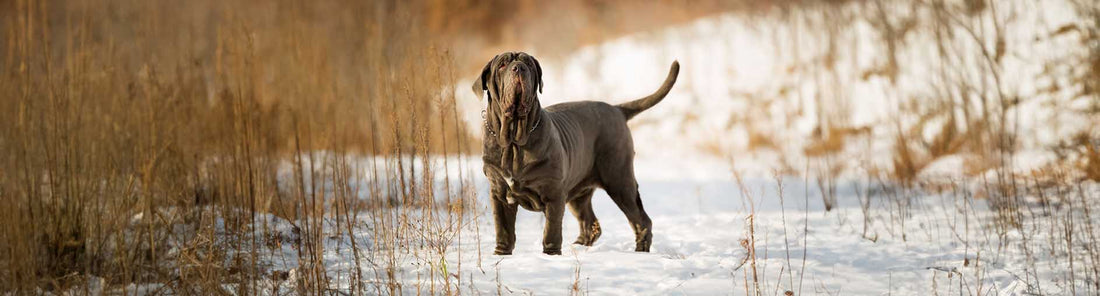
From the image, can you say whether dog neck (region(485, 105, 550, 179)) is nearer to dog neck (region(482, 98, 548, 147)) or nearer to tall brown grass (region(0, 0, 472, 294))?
dog neck (region(482, 98, 548, 147))

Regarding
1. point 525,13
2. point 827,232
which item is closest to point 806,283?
point 827,232

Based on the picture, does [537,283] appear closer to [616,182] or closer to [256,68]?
[616,182]

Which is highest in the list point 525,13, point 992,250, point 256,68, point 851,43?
point 525,13

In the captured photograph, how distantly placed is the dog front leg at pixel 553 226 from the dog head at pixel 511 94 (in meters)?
0.34

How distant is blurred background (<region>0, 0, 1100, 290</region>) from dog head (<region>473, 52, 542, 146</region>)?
222mm

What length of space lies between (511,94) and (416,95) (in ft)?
4.64

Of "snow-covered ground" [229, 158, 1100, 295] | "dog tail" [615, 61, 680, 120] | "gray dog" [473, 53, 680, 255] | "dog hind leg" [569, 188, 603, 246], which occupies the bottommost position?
"snow-covered ground" [229, 158, 1100, 295]

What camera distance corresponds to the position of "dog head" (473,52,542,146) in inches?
118

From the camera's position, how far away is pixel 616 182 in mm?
3887

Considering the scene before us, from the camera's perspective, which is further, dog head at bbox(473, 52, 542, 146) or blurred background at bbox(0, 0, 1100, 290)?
blurred background at bbox(0, 0, 1100, 290)

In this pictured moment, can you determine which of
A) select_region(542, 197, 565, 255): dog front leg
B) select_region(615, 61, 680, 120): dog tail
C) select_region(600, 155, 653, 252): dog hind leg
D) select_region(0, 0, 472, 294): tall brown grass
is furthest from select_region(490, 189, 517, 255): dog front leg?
select_region(615, 61, 680, 120): dog tail

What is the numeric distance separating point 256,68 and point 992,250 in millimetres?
4493

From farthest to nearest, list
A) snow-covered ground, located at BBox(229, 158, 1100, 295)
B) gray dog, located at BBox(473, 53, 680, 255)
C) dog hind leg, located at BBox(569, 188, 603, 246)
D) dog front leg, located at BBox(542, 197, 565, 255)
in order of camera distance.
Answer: dog hind leg, located at BBox(569, 188, 603, 246)
dog front leg, located at BBox(542, 197, 565, 255)
gray dog, located at BBox(473, 53, 680, 255)
snow-covered ground, located at BBox(229, 158, 1100, 295)

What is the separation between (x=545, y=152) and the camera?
3262 millimetres
